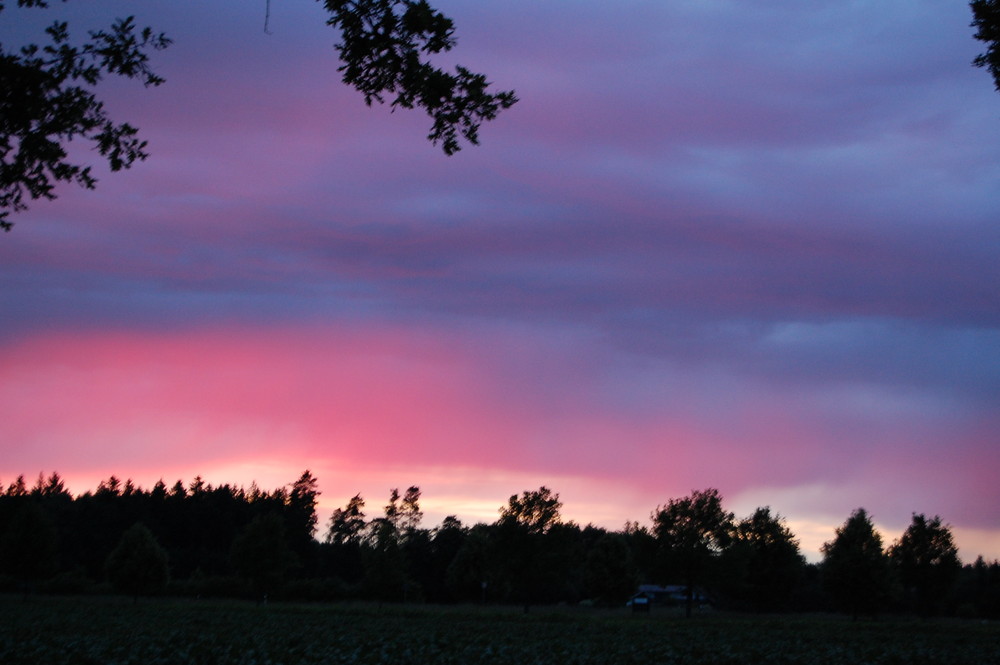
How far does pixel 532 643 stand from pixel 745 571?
50.1 meters

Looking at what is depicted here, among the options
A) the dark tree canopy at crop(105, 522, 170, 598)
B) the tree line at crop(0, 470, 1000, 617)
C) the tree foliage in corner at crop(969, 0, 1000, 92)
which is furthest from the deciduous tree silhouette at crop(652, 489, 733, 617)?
the tree foliage in corner at crop(969, 0, 1000, 92)

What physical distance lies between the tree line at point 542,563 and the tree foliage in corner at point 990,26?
58.3 metres

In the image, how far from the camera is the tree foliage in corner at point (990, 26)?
16.5 metres

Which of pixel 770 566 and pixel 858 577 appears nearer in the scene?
pixel 858 577

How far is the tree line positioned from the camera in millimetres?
75812

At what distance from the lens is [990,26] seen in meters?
16.6

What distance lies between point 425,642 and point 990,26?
27.1 m

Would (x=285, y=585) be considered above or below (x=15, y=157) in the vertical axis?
below

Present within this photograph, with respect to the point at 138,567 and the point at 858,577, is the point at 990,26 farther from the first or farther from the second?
the point at 138,567

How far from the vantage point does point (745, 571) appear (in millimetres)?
80000

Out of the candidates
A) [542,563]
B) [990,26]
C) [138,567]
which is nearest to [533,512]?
[542,563]

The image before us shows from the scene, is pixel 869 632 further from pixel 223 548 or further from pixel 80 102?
pixel 223 548

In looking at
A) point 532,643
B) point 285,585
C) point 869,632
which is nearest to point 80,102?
point 532,643

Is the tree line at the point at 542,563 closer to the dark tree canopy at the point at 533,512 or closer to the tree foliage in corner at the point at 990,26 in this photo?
the dark tree canopy at the point at 533,512
